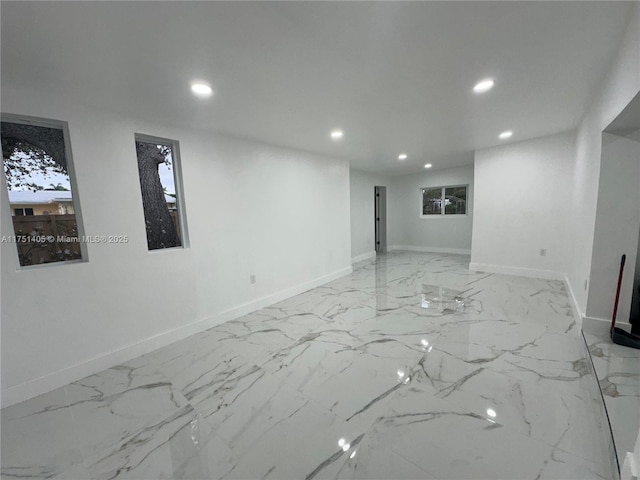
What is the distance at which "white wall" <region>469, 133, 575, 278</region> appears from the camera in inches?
168

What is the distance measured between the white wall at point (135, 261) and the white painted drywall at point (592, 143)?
351cm

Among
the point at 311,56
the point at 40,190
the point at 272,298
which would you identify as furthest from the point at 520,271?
the point at 40,190

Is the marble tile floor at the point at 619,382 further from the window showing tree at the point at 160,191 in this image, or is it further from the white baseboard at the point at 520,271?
the window showing tree at the point at 160,191

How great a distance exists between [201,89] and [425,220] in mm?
6899

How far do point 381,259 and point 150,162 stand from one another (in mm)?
5647

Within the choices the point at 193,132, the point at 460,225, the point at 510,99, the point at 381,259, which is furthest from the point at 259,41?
the point at 460,225

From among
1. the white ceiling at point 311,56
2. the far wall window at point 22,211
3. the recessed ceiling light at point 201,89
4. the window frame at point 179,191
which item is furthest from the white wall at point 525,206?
the far wall window at point 22,211

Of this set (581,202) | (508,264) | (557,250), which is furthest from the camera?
(508,264)

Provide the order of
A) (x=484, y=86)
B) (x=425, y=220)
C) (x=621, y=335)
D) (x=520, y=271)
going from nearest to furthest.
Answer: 1. (x=484, y=86)
2. (x=621, y=335)
3. (x=520, y=271)
4. (x=425, y=220)

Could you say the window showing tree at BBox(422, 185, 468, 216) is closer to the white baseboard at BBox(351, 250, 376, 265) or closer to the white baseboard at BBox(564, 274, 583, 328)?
the white baseboard at BBox(351, 250, 376, 265)

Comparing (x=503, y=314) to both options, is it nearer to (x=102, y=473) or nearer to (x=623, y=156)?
(x=623, y=156)

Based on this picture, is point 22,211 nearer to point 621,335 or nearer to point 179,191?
point 179,191

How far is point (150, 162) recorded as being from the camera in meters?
2.85

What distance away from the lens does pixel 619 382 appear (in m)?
1.95
